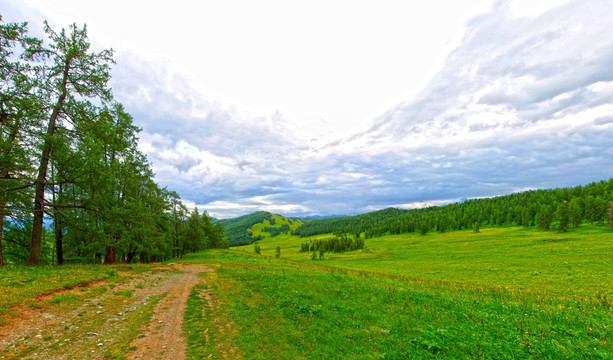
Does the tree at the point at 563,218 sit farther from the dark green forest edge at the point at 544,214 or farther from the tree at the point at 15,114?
the tree at the point at 15,114

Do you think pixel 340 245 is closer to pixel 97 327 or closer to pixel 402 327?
pixel 402 327

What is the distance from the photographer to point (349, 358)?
7.96 metres

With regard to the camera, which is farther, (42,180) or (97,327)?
(42,180)

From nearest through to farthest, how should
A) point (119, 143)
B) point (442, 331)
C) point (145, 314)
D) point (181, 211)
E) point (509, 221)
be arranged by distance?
point (442, 331), point (145, 314), point (119, 143), point (181, 211), point (509, 221)

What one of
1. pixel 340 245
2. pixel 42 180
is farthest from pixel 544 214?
pixel 42 180

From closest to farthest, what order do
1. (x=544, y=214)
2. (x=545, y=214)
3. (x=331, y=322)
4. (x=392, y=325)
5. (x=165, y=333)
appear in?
1. (x=165, y=333)
2. (x=392, y=325)
3. (x=331, y=322)
4. (x=545, y=214)
5. (x=544, y=214)

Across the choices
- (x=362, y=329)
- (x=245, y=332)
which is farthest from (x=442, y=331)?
(x=245, y=332)

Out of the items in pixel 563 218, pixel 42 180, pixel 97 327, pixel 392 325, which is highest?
pixel 42 180

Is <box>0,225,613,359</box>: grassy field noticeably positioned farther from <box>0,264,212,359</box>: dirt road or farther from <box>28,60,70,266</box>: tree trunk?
<box>28,60,70,266</box>: tree trunk

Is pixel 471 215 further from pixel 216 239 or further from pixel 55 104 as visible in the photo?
pixel 55 104

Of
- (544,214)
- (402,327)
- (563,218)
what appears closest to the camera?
(402,327)

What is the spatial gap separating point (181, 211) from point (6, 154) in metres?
40.1

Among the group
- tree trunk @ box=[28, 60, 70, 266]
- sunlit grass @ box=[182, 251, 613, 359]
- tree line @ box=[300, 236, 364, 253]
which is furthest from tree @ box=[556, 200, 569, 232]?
tree trunk @ box=[28, 60, 70, 266]

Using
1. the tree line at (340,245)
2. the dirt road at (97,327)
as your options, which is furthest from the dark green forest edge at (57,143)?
the tree line at (340,245)
